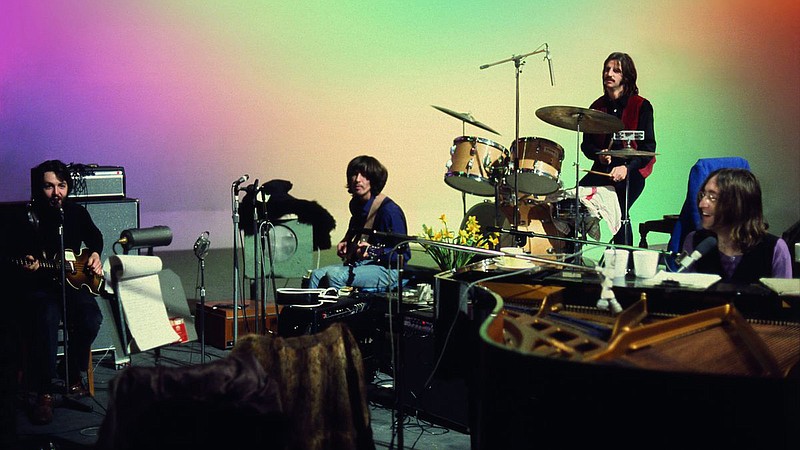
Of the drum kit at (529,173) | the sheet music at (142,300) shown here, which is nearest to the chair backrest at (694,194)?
the drum kit at (529,173)

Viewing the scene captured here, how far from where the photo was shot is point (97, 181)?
5441mm

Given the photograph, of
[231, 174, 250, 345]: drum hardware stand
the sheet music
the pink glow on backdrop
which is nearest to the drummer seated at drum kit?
the pink glow on backdrop

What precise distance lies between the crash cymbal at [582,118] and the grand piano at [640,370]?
251 cm

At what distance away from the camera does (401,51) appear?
24.3 feet

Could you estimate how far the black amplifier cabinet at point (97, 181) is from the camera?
5348 millimetres

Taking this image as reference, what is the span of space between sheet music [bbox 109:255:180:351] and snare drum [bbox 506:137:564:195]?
2730 millimetres

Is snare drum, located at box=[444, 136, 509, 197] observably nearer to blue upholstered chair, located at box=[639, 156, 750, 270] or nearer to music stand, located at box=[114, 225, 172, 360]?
blue upholstered chair, located at box=[639, 156, 750, 270]

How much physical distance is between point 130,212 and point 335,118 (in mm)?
2226

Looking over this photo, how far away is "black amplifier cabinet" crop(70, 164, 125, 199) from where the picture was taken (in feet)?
17.5

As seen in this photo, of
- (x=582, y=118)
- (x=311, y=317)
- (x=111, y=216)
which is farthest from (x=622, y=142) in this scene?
(x=111, y=216)

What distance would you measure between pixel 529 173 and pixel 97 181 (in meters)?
2.90

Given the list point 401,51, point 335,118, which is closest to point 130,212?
point 335,118

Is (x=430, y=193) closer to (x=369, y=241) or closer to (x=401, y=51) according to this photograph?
(x=401, y=51)

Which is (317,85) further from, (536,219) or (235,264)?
(235,264)
